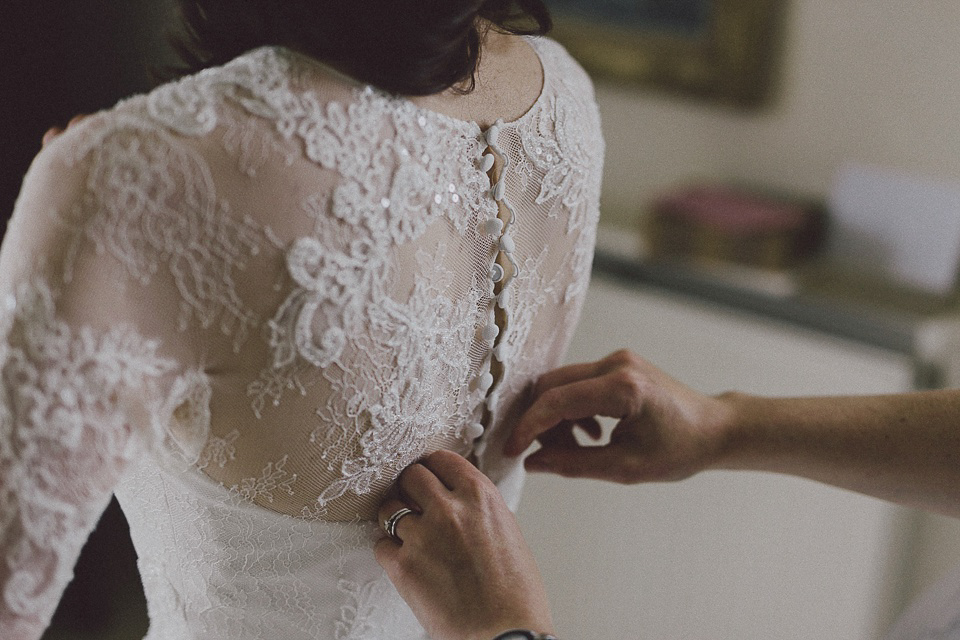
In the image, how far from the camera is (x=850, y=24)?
2004 mm

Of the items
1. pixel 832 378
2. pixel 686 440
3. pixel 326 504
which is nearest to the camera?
pixel 326 504

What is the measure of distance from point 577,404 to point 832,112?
144cm

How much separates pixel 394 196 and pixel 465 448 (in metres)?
0.32

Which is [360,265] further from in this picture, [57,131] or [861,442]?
[861,442]

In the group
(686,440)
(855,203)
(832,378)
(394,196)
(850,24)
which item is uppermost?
(394,196)

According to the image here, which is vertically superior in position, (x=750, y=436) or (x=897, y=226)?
(x=750, y=436)

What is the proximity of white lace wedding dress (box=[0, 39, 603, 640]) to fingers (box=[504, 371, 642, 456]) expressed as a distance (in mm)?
60

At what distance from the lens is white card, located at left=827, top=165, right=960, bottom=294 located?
6.15ft

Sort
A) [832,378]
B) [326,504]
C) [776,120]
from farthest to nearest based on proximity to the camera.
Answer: [776,120] < [832,378] < [326,504]

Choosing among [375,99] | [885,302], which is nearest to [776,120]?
[885,302]

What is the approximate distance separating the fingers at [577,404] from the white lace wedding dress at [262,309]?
6cm

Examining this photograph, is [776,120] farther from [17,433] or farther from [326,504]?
[17,433]

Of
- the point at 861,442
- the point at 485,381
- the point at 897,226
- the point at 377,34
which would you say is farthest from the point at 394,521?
the point at 897,226

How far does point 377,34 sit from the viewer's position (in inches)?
25.9
